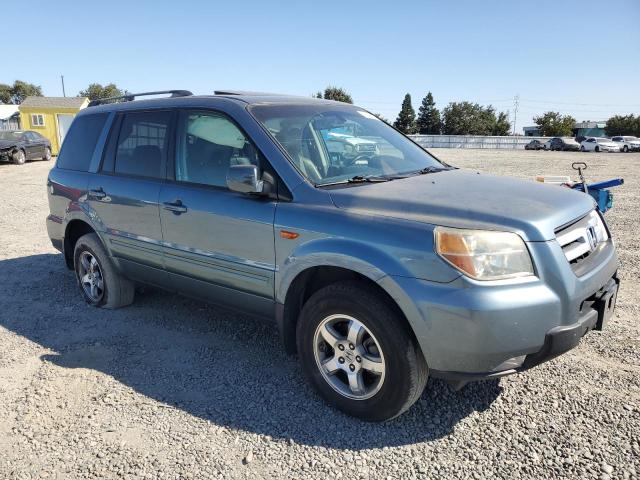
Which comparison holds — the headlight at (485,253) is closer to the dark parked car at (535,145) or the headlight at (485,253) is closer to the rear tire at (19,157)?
the rear tire at (19,157)

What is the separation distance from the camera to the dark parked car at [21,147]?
2323 centimetres

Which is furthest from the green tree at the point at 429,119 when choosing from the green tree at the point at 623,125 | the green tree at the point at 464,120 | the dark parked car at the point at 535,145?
the dark parked car at the point at 535,145

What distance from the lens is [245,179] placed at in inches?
126

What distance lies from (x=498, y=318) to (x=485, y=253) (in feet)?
1.06

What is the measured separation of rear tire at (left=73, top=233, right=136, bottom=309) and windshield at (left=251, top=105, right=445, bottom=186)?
224cm

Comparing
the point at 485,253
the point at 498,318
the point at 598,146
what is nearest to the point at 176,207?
the point at 485,253

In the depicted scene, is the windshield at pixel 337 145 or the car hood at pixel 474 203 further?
A: the windshield at pixel 337 145

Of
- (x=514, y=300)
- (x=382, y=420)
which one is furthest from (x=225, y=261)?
(x=514, y=300)

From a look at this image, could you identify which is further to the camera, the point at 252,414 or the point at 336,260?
the point at 252,414

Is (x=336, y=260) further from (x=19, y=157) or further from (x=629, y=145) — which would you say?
(x=629, y=145)

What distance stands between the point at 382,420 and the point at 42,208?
427 inches

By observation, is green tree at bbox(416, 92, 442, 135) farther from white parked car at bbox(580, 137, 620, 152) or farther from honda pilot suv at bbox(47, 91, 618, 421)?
honda pilot suv at bbox(47, 91, 618, 421)

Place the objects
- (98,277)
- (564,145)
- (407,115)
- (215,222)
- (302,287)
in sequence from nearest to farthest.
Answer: (302,287), (215,222), (98,277), (564,145), (407,115)

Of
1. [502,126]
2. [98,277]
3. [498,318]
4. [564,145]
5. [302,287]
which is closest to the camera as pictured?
[498,318]
